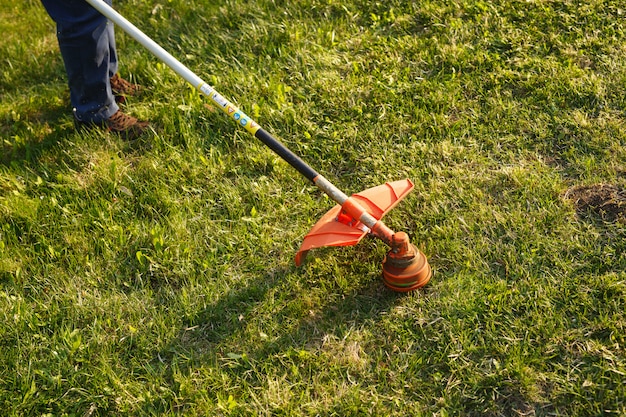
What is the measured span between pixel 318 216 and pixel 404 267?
72cm

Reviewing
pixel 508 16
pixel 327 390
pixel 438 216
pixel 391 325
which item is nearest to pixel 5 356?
pixel 327 390

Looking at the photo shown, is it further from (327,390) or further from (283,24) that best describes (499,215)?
(283,24)

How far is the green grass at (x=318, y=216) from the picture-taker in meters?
2.90

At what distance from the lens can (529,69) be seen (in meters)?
4.19

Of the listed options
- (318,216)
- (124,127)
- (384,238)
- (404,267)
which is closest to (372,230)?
(384,238)

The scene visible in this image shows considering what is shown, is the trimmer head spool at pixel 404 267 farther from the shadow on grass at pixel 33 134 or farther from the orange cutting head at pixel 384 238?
the shadow on grass at pixel 33 134

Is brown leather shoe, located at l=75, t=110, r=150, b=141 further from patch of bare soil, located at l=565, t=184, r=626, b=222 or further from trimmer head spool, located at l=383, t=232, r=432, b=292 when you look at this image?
patch of bare soil, located at l=565, t=184, r=626, b=222

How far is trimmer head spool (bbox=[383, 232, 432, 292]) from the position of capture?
10.0 ft

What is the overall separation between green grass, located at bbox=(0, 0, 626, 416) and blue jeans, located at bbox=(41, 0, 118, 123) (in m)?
0.20

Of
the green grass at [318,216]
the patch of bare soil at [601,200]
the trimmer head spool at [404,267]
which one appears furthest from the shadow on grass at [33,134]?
the patch of bare soil at [601,200]

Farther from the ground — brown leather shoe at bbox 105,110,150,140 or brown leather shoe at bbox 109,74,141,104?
brown leather shoe at bbox 109,74,141,104

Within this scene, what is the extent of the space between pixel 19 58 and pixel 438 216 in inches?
133

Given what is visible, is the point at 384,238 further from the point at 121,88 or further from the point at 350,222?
the point at 121,88

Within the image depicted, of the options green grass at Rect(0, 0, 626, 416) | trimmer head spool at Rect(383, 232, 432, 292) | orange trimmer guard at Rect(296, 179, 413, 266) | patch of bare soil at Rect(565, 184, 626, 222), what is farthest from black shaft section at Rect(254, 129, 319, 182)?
patch of bare soil at Rect(565, 184, 626, 222)
